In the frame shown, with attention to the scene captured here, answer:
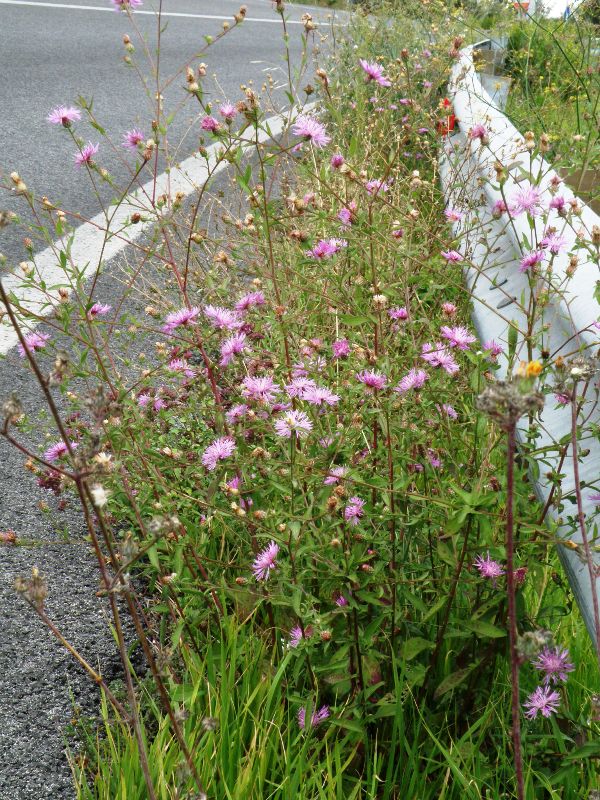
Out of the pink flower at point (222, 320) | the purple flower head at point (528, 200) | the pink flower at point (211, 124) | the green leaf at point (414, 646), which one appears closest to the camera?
the green leaf at point (414, 646)

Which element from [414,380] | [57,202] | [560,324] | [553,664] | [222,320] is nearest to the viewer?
[553,664]

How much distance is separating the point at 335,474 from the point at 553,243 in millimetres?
702

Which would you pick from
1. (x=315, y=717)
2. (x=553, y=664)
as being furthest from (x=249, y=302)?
(x=553, y=664)

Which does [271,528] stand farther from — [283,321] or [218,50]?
[218,50]

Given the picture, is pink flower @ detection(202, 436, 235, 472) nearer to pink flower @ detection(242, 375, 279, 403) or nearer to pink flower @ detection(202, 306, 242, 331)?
pink flower @ detection(242, 375, 279, 403)

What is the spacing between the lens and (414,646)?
5.55 feet

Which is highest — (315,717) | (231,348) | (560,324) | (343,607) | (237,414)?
(560,324)

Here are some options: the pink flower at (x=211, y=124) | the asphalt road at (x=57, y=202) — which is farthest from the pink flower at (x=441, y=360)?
the asphalt road at (x=57, y=202)

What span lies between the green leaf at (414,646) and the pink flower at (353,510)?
241 millimetres

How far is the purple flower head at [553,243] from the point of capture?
1941 mm

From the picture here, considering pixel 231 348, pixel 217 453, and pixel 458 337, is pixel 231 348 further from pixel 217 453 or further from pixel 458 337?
pixel 458 337

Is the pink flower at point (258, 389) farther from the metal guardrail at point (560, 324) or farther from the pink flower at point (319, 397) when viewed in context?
the metal guardrail at point (560, 324)

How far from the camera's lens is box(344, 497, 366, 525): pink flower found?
5.74ft

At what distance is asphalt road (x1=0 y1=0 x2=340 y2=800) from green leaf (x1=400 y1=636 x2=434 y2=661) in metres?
0.66
